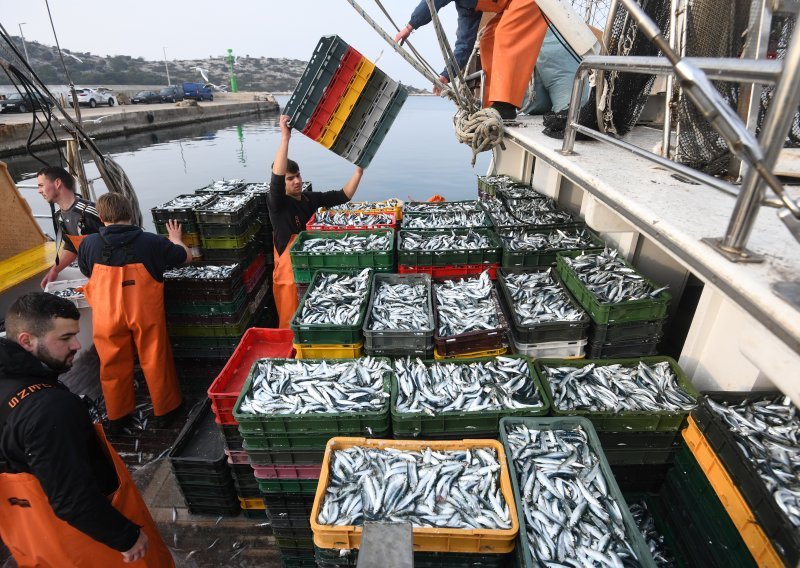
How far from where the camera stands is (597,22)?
25.8 ft

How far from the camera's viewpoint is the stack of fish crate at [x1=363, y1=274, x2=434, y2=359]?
3455 millimetres

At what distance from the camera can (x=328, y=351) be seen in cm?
363

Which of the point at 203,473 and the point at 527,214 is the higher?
the point at 527,214

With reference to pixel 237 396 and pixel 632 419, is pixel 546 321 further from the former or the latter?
pixel 237 396

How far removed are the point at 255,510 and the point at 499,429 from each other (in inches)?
98.9

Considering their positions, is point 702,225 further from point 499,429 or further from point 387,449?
point 387,449

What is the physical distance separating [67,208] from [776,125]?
6789 millimetres

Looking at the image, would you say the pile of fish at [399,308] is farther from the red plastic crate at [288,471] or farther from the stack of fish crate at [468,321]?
the red plastic crate at [288,471]

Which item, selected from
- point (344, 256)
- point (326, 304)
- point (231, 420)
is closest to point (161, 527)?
point (231, 420)

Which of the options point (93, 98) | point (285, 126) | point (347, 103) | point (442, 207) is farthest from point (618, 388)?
point (93, 98)

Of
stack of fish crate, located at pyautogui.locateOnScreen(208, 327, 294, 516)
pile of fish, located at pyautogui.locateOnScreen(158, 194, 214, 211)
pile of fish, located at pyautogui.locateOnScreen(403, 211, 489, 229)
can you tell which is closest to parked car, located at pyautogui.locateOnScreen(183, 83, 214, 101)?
pile of fish, located at pyautogui.locateOnScreen(158, 194, 214, 211)

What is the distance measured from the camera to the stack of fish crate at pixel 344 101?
17.1 feet

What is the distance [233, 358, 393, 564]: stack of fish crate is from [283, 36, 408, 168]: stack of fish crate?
136 inches

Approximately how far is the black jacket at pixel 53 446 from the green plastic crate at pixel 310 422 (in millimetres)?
859
